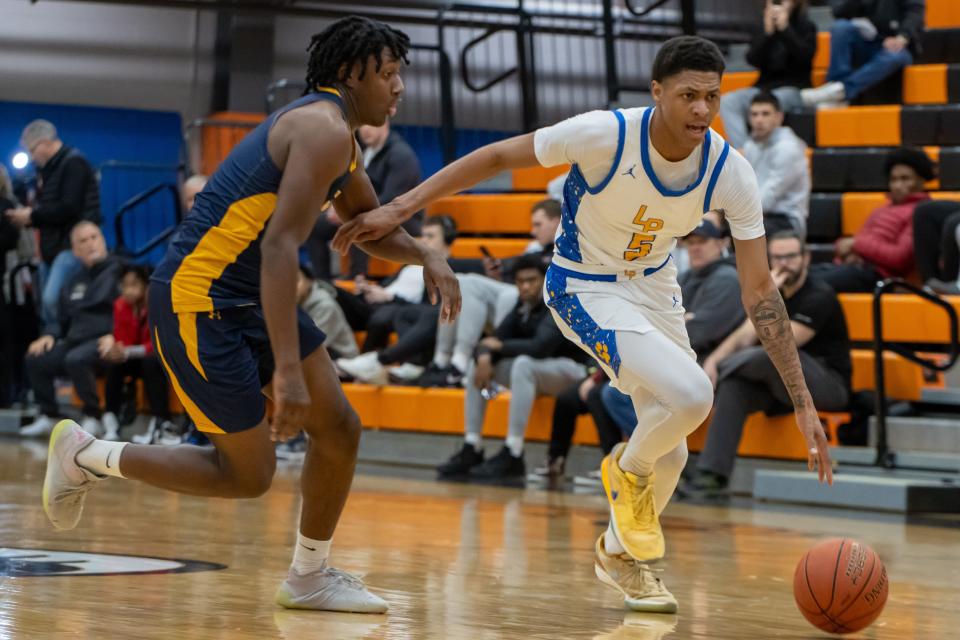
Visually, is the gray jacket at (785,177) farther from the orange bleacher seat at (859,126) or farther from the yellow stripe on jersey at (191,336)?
the yellow stripe on jersey at (191,336)

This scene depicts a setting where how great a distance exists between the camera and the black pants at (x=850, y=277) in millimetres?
9727

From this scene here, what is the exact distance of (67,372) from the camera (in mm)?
12305

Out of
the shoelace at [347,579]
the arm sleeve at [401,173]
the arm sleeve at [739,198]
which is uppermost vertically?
the arm sleeve at [401,173]

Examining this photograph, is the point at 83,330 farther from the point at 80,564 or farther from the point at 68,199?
the point at 80,564

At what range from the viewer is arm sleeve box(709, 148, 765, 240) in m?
4.76

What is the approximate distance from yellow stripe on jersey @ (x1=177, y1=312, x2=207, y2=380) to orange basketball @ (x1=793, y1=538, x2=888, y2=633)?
190 cm

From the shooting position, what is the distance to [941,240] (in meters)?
9.35

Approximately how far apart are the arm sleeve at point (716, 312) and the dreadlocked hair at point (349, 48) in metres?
5.01

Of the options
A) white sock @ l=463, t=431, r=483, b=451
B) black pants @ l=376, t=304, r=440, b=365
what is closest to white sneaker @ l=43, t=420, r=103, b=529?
white sock @ l=463, t=431, r=483, b=451

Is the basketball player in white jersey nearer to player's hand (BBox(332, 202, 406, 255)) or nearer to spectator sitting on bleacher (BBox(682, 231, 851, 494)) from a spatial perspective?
player's hand (BBox(332, 202, 406, 255))

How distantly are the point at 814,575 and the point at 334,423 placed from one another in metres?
1.51

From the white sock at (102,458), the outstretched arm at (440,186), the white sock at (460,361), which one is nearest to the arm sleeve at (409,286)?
the white sock at (460,361)

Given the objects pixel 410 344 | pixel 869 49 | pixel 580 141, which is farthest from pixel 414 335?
pixel 580 141

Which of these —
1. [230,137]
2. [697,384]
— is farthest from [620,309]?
[230,137]
